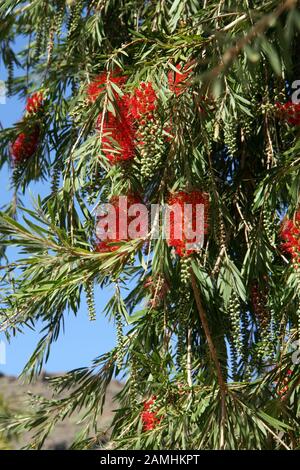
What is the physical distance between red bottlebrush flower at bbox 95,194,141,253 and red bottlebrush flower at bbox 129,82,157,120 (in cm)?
33

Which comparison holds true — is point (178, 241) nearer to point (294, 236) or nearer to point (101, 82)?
point (294, 236)

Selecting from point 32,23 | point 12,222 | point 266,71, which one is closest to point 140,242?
point 12,222

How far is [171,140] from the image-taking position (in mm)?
2678

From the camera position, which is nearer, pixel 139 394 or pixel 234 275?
pixel 234 275

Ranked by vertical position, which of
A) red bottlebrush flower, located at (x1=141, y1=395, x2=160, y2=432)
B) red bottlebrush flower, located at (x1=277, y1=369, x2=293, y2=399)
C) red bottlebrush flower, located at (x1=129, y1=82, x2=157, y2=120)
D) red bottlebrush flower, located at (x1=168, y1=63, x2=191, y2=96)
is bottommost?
red bottlebrush flower, located at (x1=141, y1=395, x2=160, y2=432)

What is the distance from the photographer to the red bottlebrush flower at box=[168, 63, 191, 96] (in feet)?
8.63

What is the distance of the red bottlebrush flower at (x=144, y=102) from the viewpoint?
253cm

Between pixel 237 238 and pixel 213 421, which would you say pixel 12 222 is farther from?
Result: pixel 237 238

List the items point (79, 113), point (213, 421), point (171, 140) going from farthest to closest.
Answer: point (79, 113)
point (171, 140)
point (213, 421)

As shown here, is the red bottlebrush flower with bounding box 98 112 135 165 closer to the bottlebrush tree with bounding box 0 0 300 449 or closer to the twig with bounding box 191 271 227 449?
the bottlebrush tree with bounding box 0 0 300 449

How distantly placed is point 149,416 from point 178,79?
41.6 inches

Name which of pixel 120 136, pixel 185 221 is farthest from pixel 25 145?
pixel 185 221

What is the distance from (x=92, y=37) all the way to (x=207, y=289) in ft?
3.92

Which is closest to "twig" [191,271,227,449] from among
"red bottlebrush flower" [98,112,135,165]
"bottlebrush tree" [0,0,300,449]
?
"bottlebrush tree" [0,0,300,449]
